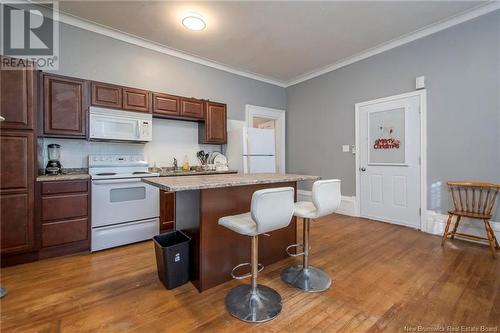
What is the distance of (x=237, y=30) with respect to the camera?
3268 millimetres

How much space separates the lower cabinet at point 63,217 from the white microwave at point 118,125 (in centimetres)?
69

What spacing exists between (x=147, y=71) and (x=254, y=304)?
3.66 meters

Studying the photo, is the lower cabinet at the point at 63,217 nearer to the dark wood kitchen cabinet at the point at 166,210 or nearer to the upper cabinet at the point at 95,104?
the upper cabinet at the point at 95,104

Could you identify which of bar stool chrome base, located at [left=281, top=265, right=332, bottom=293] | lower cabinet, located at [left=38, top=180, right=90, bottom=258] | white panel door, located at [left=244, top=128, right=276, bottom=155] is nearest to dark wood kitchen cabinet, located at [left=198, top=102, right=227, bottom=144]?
white panel door, located at [left=244, top=128, right=276, bottom=155]

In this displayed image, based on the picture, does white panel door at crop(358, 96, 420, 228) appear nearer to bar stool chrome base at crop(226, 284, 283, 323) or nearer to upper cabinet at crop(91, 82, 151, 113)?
bar stool chrome base at crop(226, 284, 283, 323)

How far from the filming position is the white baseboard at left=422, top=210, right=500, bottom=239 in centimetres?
285

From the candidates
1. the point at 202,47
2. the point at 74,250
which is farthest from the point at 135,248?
the point at 202,47

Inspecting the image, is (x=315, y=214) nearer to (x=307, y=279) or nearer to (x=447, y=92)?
(x=307, y=279)

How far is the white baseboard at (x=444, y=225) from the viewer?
285cm

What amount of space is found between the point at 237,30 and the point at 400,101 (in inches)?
110

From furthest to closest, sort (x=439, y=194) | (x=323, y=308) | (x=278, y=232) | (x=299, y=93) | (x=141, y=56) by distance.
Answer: (x=299, y=93) → (x=141, y=56) → (x=439, y=194) → (x=278, y=232) → (x=323, y=308)

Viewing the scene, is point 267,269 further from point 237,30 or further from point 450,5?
point 450,5

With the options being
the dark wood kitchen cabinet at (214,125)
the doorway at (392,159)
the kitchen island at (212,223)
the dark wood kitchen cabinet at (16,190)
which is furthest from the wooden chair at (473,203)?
the dark wood kitchen cabinet at (16,190)

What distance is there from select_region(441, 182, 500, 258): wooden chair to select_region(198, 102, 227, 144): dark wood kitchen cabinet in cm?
354
